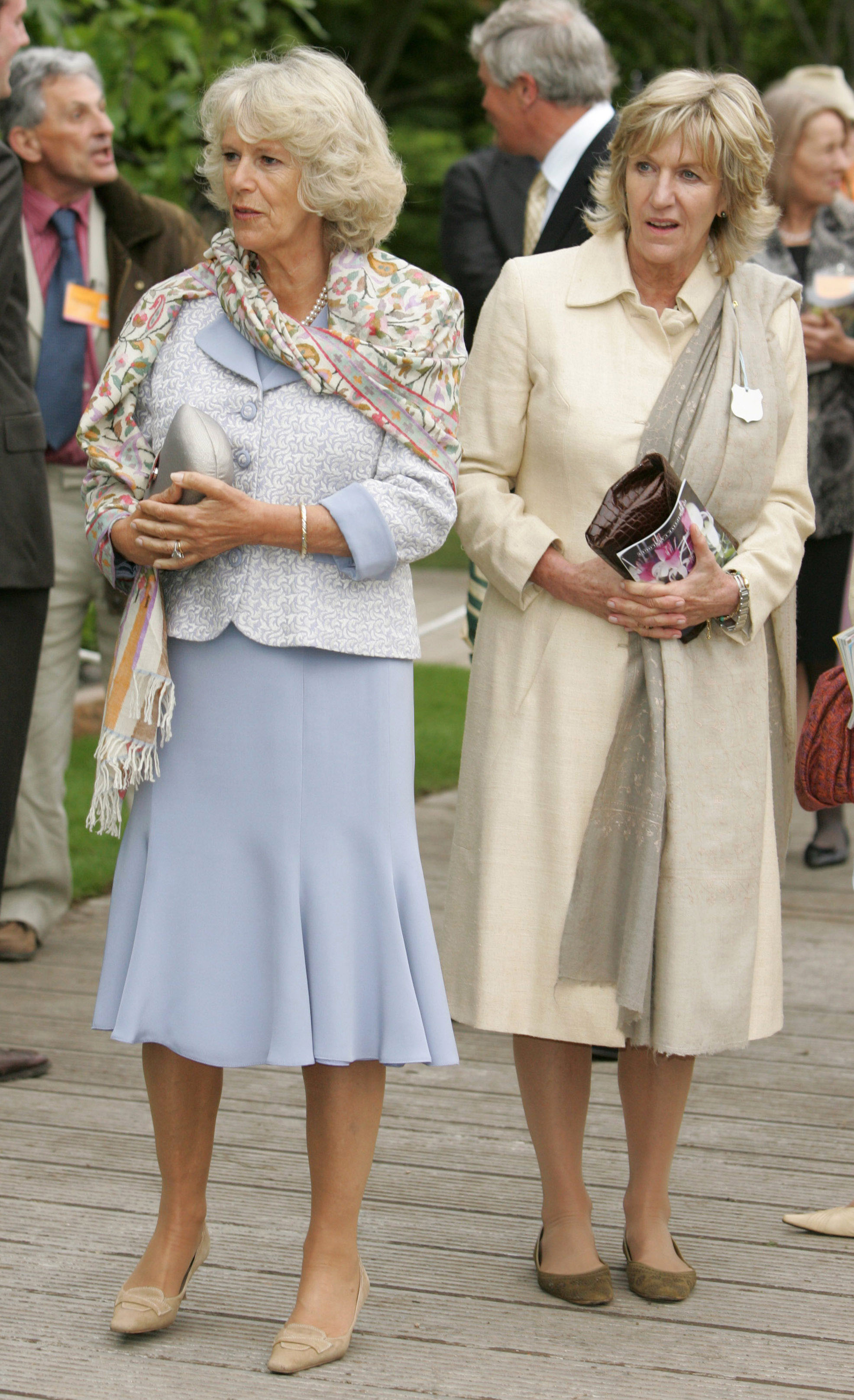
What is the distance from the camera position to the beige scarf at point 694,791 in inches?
122

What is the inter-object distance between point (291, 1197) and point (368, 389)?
1718mm

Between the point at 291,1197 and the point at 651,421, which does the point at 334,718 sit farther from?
the point at 291,1197

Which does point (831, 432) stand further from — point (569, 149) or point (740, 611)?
point (740, 611)

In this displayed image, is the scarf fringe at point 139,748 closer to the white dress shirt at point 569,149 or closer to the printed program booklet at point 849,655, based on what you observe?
the printed program booklet at point 849,655

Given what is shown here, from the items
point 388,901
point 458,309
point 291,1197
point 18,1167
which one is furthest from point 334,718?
point 18,1167

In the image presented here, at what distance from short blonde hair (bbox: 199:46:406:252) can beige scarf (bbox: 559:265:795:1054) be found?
64 centimetres

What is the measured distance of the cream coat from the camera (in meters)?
3.17

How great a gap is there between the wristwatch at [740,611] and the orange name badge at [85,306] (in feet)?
8.80

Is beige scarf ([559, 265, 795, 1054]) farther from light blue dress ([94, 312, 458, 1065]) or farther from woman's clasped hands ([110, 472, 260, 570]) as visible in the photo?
woman's clasped hands ([110, 472, 260, 570])

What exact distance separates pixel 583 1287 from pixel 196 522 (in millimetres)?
1550

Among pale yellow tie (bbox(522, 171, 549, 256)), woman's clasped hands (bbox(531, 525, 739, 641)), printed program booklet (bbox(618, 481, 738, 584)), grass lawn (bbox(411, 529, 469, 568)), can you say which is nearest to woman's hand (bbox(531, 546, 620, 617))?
woman's clasped hands (bbox(531, 525, 739, 641))

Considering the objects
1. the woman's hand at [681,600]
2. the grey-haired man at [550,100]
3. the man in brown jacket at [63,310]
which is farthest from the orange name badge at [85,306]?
the woman's hand at [681,600]

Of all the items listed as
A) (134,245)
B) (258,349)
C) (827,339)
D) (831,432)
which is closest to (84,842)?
(134,245)

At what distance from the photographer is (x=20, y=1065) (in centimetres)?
425
